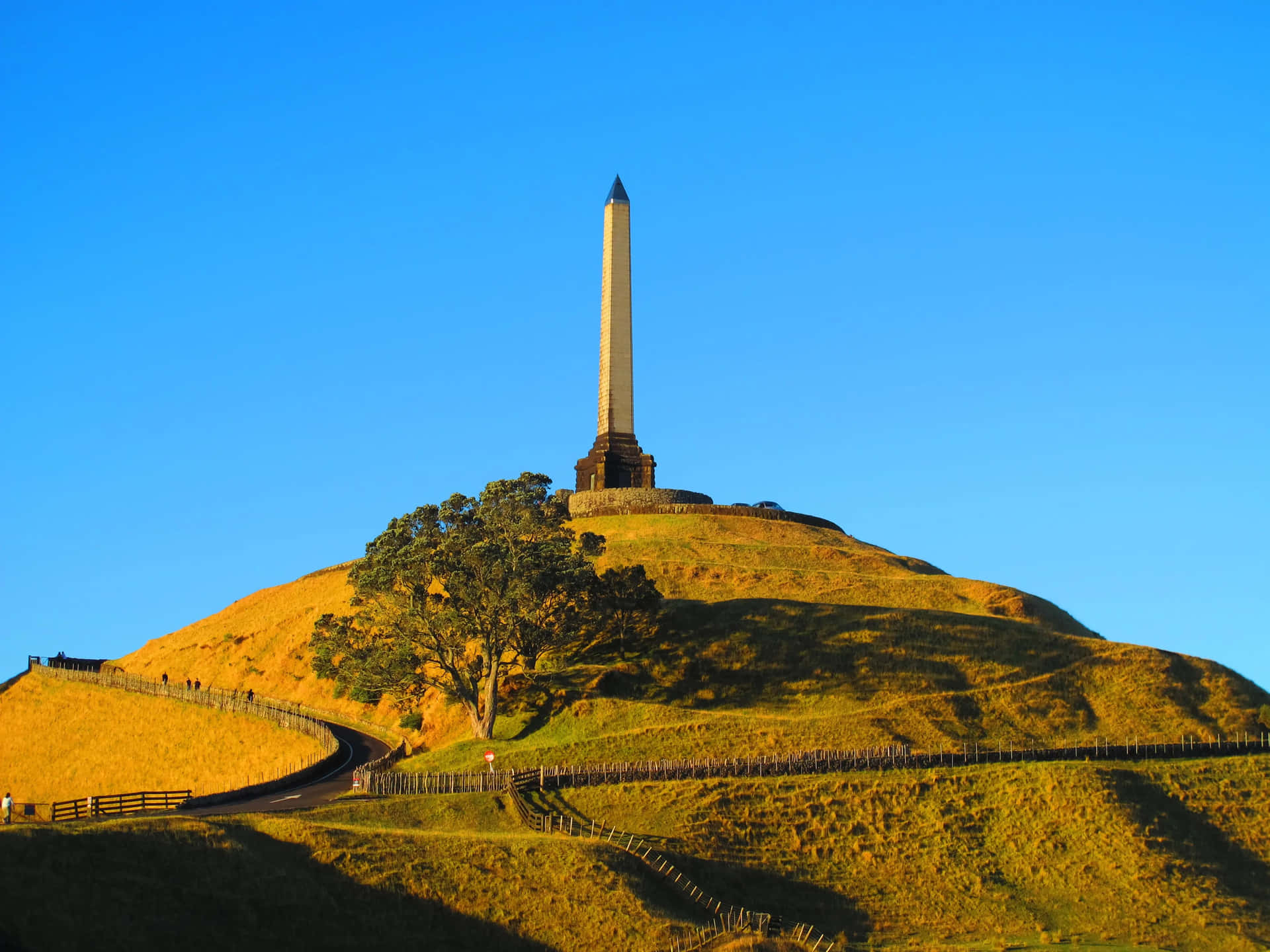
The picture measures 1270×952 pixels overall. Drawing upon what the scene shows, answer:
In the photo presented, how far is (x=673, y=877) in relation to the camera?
50.4 meters

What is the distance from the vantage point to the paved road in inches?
2154

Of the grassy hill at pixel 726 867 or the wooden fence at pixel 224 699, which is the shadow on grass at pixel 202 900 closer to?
the grassy hill at pixel 726 867

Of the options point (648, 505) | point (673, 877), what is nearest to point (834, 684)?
point (673, 877)

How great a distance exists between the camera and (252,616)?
11238 cm

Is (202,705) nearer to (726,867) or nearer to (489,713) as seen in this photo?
(489,713)

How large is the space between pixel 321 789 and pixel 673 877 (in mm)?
17361

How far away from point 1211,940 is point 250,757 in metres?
46.1

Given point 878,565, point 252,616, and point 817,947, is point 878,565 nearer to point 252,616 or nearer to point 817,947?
point 252,616

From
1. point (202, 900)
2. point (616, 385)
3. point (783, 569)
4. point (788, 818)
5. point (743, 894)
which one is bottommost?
point (743, 894)

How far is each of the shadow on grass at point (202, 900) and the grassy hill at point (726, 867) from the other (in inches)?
2.6

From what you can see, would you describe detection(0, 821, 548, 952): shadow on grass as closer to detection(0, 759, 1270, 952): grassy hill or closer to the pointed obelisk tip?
detection(0, 759, 1270, 952): grassy hill

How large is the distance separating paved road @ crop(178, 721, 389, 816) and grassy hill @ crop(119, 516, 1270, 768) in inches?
121

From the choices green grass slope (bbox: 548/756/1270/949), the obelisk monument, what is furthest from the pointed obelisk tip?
green grass slope (bbox: 548/756/1270/949)

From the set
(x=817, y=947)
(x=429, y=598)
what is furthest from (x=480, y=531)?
(x=817, y=947)
